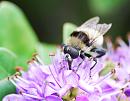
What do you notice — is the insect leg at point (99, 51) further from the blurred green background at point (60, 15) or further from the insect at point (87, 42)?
the blurred green background at point (60, 15)

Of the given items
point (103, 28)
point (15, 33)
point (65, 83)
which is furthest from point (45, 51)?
point (65, 83)

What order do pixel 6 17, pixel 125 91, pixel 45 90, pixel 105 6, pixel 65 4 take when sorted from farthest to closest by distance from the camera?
pixel 65 4 → pixel 105 6 → pixel 6 17 → pixel 125 91 → pixel 45 90

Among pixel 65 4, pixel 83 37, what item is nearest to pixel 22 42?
pixel 83 37

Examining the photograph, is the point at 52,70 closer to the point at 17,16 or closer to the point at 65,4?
the point at 17,16

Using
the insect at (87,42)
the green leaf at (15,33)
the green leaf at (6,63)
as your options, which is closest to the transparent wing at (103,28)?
the insect at (87,42)

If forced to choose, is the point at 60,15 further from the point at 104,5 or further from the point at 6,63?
the point at 6,63
